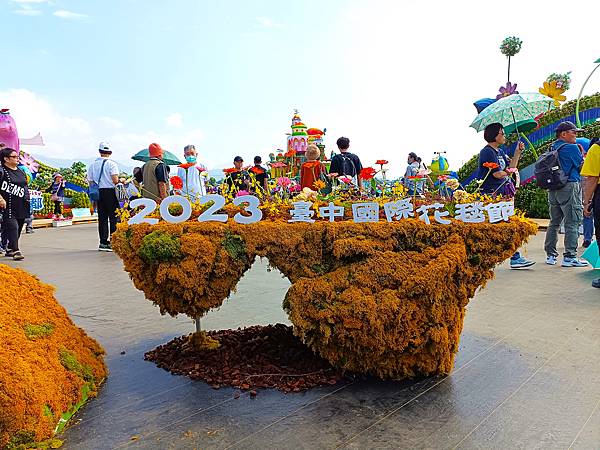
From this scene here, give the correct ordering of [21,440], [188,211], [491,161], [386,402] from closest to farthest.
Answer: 1. [21,440]
2. [386,402]
3. [188,211]
4. [491,161]

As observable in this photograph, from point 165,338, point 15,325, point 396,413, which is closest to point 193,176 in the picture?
point 165,338

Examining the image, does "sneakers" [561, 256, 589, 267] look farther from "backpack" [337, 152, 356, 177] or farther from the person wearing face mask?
the person wearing face mask

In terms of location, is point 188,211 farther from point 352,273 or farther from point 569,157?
point 569,157

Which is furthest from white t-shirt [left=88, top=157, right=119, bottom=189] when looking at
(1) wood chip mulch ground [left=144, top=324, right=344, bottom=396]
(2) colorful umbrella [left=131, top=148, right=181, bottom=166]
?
(1) wood chip mulch ground [left=144, top=324, right=344, bottom=396]

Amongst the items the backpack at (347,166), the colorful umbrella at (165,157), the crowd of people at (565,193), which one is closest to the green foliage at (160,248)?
the backpack at (347,166)

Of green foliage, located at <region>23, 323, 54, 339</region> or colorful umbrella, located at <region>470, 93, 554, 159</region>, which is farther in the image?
colorful umbrella, located at <region>470, 93, 554, 159</region>

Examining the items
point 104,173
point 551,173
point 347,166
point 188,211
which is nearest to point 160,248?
point 188,211

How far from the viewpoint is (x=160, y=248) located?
9.45ft

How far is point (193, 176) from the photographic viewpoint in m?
8.27

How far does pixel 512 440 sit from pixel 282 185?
2212 millimetres

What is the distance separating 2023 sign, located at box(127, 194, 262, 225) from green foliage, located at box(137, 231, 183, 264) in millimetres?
251

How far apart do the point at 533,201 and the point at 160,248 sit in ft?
44.7

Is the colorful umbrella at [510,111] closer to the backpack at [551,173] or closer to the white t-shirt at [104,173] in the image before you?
the backpack at [551,173]

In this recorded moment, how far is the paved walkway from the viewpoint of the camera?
8.00ft
